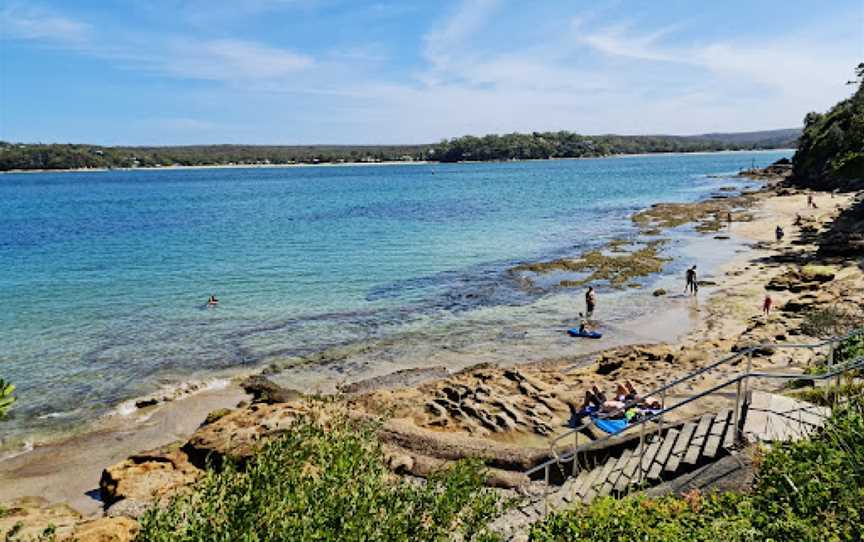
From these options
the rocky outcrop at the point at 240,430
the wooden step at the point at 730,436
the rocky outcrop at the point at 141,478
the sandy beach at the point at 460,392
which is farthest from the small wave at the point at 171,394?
the wooden step at the point at 730,436

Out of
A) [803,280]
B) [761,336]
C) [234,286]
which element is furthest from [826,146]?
[234,286]

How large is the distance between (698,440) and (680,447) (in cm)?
37

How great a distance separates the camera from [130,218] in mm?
71688

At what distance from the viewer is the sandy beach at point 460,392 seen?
1447 centimetres

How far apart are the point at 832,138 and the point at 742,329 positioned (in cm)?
5792

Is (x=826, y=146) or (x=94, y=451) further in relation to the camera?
(x=826, y=146)

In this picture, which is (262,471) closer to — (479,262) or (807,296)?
(807,296)

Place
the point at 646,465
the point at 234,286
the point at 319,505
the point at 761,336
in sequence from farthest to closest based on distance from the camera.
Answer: the point at 234,286 < the point at 761,336 < the point at 646,465 < the point at 319,505

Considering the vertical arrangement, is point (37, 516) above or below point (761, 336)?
below

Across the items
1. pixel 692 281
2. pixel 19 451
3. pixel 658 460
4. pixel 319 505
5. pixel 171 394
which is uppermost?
pixel 319 505

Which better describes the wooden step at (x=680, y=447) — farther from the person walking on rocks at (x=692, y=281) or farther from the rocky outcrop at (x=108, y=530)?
the person walking on rocks at (x=692, y=281)

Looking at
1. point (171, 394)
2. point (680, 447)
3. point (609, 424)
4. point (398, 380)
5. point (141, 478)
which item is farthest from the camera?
point (398, 380)

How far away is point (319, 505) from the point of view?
600cm

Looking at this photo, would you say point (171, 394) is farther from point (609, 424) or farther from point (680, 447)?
point (680, 447)
